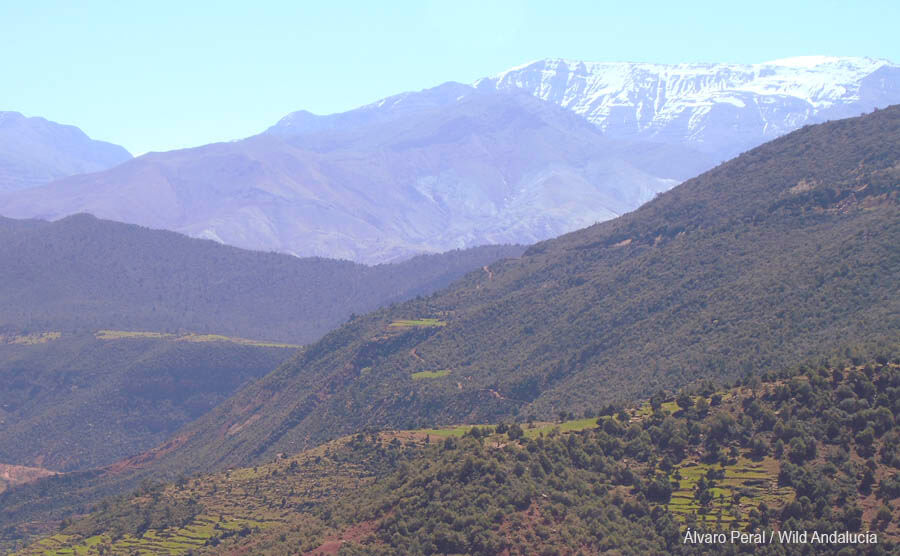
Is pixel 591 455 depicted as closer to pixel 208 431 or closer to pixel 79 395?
pixel 208 431

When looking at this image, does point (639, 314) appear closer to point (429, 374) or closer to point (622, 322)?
point (622, 322)

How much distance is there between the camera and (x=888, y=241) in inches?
3846

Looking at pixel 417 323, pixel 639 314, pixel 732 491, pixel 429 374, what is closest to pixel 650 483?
pixel 732 491

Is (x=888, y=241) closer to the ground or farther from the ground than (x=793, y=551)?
farther from the ground

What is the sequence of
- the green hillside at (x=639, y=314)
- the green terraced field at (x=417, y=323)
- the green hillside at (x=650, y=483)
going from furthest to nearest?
the green terraced field at (x=417, y=323)
the green hillside at (x=639, y=314)
the green hillside at (x=650, y=483)

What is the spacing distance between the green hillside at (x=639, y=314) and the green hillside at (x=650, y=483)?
19.9m

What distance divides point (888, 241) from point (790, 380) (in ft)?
139

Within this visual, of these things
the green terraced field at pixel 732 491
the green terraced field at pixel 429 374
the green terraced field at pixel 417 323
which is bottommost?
the green terraced field at pixel 732 491

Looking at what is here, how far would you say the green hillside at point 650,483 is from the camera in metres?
51.9

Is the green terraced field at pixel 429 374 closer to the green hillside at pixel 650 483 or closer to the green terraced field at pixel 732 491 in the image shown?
the green hillside at pixel 650 483

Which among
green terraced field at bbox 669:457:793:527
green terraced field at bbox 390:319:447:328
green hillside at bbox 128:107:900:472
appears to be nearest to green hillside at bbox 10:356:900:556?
green terraced field at bbox 669:457:793:527

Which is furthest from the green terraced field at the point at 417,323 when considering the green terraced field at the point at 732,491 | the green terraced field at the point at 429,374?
the green terraced field at the point at 732,491

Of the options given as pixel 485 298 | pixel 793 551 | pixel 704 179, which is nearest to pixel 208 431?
pixel 485 298

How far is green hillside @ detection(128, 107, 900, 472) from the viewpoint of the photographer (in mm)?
94688
